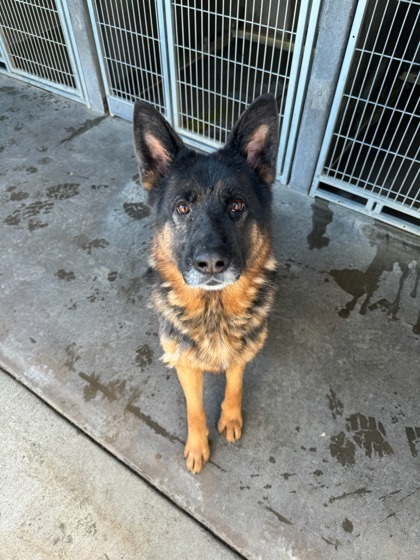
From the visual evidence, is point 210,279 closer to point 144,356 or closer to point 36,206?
point 144,356

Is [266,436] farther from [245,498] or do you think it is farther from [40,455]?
[40,455]

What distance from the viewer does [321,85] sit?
11.4 ft

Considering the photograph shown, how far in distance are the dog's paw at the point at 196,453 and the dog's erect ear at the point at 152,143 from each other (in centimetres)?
171

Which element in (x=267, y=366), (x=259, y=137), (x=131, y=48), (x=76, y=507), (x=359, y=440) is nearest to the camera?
(x=259, y=137)

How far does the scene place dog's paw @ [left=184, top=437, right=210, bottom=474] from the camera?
2.39m

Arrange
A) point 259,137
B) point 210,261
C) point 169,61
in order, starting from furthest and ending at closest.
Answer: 1. point 169,61
2. point 259,137
3. point 210,261

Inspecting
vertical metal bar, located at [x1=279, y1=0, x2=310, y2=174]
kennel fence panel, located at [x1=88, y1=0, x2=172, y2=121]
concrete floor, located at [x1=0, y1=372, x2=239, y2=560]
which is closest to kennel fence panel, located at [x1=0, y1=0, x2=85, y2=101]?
kennel fence panel, located at [x1=88, y1=0, x2=172, y2=121]

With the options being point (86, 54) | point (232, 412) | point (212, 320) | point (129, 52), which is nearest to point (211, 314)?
point (212, 320)

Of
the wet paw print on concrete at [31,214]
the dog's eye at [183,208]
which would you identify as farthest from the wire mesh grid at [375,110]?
the wet paw print on concrete at [31,214]

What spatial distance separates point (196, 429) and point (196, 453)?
16 centimetres

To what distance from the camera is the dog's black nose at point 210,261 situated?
1.81m

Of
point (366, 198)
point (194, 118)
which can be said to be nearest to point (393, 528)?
point (366, 198)

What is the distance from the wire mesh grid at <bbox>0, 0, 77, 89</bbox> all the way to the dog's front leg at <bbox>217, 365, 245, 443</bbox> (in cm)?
516

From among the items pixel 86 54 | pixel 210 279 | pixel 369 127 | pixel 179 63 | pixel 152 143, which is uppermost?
pixel 152 143
